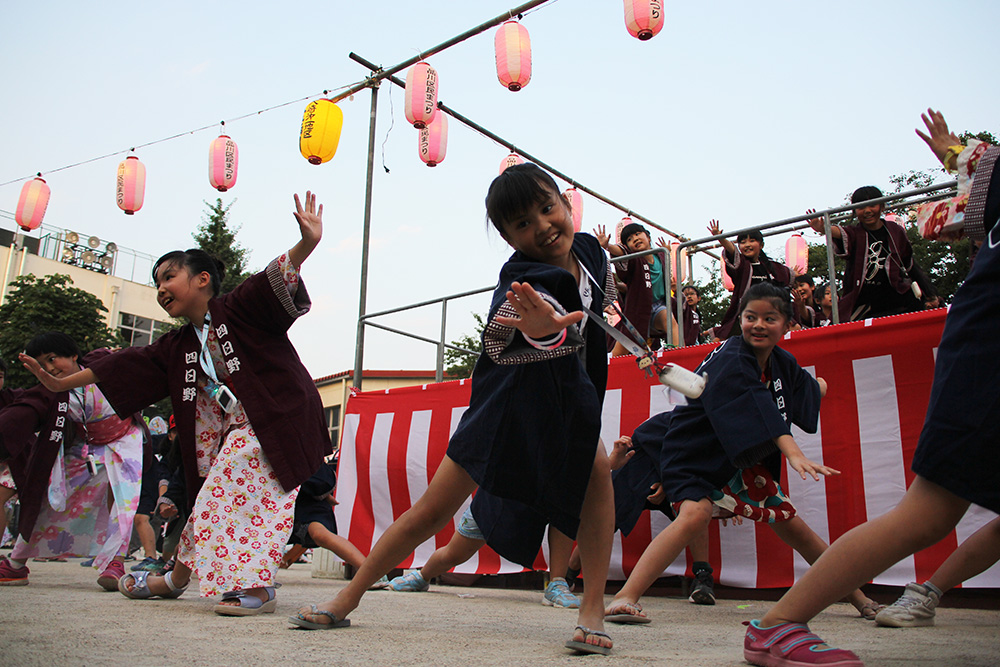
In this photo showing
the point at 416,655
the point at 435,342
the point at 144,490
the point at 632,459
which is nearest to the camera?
the point at 416,655

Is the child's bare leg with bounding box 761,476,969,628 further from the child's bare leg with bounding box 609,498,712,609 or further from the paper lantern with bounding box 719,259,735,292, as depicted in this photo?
the paper lantern with bounding box 719,259,735,292

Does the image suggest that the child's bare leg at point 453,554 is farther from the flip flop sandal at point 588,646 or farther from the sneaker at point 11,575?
the sneaker at point 11,575

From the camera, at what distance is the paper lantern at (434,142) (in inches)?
382

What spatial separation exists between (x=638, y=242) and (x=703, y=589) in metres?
3.35

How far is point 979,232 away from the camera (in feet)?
5.44

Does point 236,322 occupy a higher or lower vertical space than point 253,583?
higher

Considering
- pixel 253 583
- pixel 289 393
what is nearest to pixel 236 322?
pixel 289 393

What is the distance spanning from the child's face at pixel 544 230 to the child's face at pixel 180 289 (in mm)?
1793

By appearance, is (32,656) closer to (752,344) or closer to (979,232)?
(979,232)

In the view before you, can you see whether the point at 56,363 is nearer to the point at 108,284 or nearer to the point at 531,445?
the point at 531,445

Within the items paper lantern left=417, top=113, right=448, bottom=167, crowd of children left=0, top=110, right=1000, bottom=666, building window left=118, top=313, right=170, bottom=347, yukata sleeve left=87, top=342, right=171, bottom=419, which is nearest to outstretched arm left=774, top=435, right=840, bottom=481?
crowd of children left=0, top=110, right=1000, bottom=666

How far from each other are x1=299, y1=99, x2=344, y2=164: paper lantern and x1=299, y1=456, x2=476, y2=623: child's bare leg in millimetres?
7220

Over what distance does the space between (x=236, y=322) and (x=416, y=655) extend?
1724 mm

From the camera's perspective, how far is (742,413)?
108 inches
